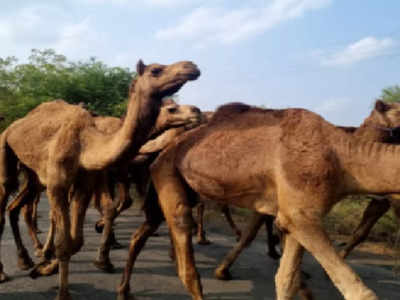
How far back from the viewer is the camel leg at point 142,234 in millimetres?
4903

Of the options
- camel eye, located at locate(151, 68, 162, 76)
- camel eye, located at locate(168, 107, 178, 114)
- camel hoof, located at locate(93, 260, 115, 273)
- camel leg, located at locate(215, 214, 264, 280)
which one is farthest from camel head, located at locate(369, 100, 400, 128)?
camel hoof, located at locate(93, 260, 115, 273)

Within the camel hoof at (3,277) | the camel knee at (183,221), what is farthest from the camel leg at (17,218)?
the camel knee at (183,221)

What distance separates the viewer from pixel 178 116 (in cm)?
463

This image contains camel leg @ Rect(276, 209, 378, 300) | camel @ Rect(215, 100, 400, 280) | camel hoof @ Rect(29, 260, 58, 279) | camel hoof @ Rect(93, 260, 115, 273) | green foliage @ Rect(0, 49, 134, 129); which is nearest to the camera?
camel leg @ Rect(276, 209, 378, 300)

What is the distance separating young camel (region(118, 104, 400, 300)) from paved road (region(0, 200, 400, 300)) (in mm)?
680

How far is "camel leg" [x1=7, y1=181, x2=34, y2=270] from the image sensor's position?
6035 millimetres

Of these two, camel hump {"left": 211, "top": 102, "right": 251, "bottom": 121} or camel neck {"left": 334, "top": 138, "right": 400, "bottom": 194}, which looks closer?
camel neck {"left": 334, "top": 138, "right": 400, "bottom": 194}

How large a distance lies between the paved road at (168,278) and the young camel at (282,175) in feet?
2.23

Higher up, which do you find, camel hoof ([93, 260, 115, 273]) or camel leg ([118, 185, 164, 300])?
camel leg ([118, 185, 164, 300])

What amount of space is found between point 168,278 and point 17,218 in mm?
2788

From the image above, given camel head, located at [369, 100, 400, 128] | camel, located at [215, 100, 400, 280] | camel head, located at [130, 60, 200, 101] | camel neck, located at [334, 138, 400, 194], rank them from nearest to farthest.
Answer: camel neck, located at [334, 138, 400, 194], camel head, located at [130, 60, 200, 101], camel, located at [215, 100, 400, 280], camel head, located at [369, 100, 400, 128]

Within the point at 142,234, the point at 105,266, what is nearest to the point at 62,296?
the point at 142,234

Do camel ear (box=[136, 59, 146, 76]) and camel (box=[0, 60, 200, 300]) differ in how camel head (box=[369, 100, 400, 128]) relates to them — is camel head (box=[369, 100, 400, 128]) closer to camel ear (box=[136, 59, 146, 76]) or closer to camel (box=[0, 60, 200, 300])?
camel (box=[0, 60, 200, 300])

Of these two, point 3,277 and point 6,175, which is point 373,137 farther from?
point 6,175
